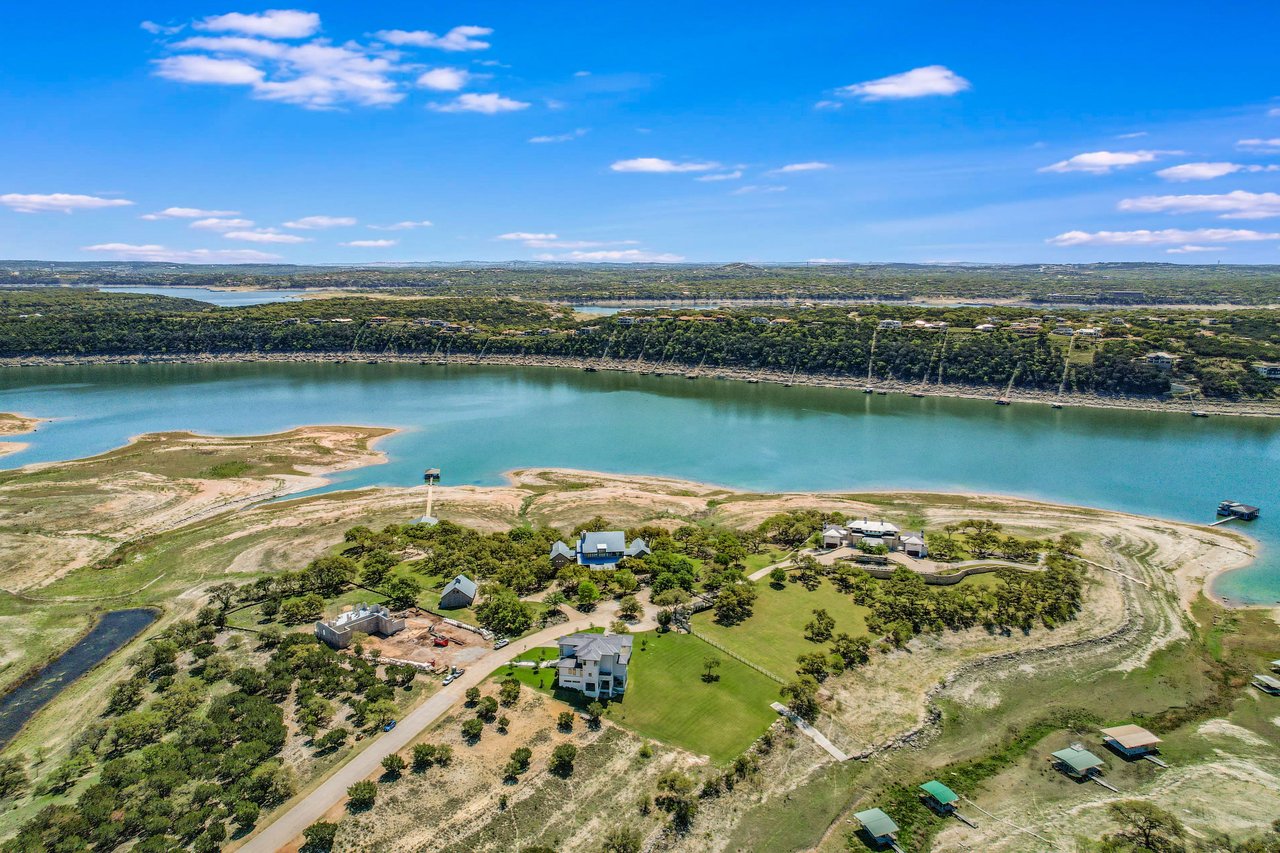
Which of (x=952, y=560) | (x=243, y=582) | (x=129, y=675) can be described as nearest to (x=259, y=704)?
(x=129, y=675)

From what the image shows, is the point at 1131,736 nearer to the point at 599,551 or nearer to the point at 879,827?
the point at 879,827

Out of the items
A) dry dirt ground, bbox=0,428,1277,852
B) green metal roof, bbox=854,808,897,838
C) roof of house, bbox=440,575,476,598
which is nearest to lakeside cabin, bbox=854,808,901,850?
green metal roof, bbox=854,808,897,838

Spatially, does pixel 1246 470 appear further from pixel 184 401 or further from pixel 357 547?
pixel 184 401

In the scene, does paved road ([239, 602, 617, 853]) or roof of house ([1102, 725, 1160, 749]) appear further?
roof of house ([1102, 725, 1160, 749])

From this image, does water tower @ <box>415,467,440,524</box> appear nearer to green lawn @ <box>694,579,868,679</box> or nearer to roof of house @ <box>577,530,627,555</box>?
roof of house @ <box>577,530,627,555</box>

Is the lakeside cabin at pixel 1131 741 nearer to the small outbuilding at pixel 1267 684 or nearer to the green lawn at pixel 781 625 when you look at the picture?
the small outbuilding at pixel 1267 684
